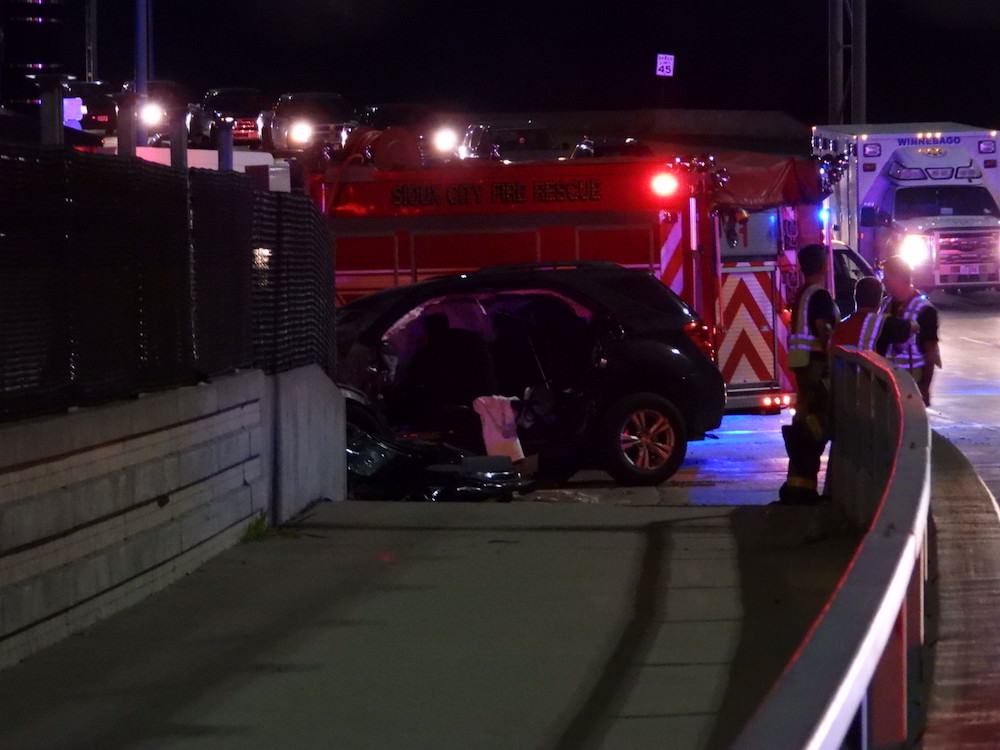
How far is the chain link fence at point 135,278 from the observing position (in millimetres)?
6020

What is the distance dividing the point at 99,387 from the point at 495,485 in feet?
13.3

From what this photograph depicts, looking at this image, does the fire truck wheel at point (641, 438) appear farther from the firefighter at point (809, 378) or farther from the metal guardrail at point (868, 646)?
the metal guardrail at point (868, 646)

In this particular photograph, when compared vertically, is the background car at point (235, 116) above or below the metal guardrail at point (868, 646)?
above

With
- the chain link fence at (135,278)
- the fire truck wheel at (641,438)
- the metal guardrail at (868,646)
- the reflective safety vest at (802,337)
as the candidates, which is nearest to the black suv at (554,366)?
the fire truck wheel at (641,438)

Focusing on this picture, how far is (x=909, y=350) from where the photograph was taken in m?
10.7

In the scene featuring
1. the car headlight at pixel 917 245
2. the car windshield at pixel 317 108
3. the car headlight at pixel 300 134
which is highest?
the car windshield at pixel 317 108

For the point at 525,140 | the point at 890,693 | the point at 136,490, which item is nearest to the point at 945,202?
the point at 525,140

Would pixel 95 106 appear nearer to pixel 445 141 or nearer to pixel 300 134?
pixel 300 134

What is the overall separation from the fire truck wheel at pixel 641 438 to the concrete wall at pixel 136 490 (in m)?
3.24

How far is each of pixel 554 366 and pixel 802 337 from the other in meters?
2.50

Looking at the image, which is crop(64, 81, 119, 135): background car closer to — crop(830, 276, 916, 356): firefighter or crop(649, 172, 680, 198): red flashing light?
crop(649, 172, 680, 198): red flashing light

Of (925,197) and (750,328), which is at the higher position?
(925,197)

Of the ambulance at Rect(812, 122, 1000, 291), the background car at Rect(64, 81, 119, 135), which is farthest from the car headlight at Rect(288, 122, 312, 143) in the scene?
the ambulance at Rect(812, 122, 1000, 291)

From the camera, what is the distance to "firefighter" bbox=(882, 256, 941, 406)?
10.7 meters
